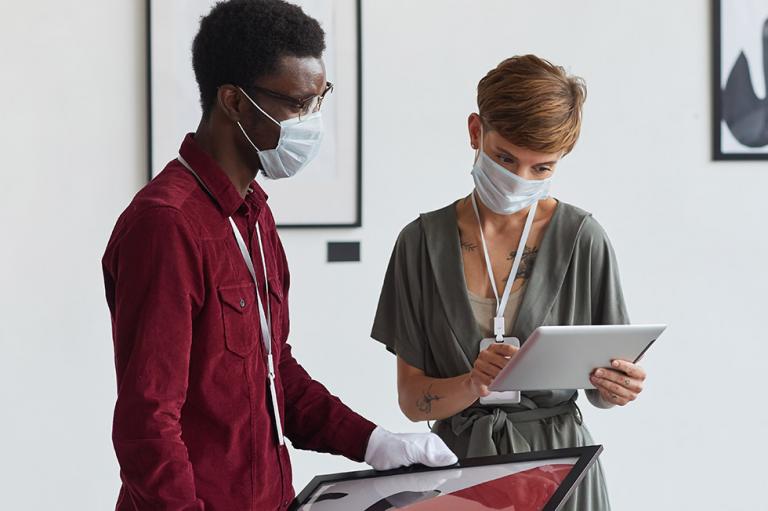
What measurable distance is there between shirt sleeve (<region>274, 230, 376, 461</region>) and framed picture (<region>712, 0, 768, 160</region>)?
85.4 inches

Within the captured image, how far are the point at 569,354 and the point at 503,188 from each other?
0.35 meters

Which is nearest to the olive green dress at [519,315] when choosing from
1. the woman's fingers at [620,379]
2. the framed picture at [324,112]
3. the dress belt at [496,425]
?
the dress belt at [496,425]

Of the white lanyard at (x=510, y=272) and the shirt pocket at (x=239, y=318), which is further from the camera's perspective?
the white lanyard at (x=510, y=272)

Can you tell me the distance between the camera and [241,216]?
1.32m

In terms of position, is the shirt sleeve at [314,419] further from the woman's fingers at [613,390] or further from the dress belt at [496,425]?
the woman's fingers at [613,390]

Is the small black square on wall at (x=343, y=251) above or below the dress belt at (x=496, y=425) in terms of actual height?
above

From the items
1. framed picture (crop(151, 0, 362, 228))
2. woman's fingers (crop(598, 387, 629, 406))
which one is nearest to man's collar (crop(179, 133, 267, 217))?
woman's fingers (crop(598, 387, 629, 406))

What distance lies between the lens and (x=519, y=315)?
5.43 ft

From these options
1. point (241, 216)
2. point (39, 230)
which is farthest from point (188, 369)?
point (39, 230)

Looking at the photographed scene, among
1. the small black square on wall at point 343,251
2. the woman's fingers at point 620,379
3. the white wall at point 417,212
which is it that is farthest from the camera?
the small black square on wall at point 343,251

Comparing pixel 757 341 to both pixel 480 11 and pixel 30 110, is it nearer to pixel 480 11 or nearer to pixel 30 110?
pixel 480 11

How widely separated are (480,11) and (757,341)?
1.53 m

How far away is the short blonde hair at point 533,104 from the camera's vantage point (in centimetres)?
161

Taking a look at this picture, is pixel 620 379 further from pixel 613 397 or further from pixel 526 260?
pixel 526 260
